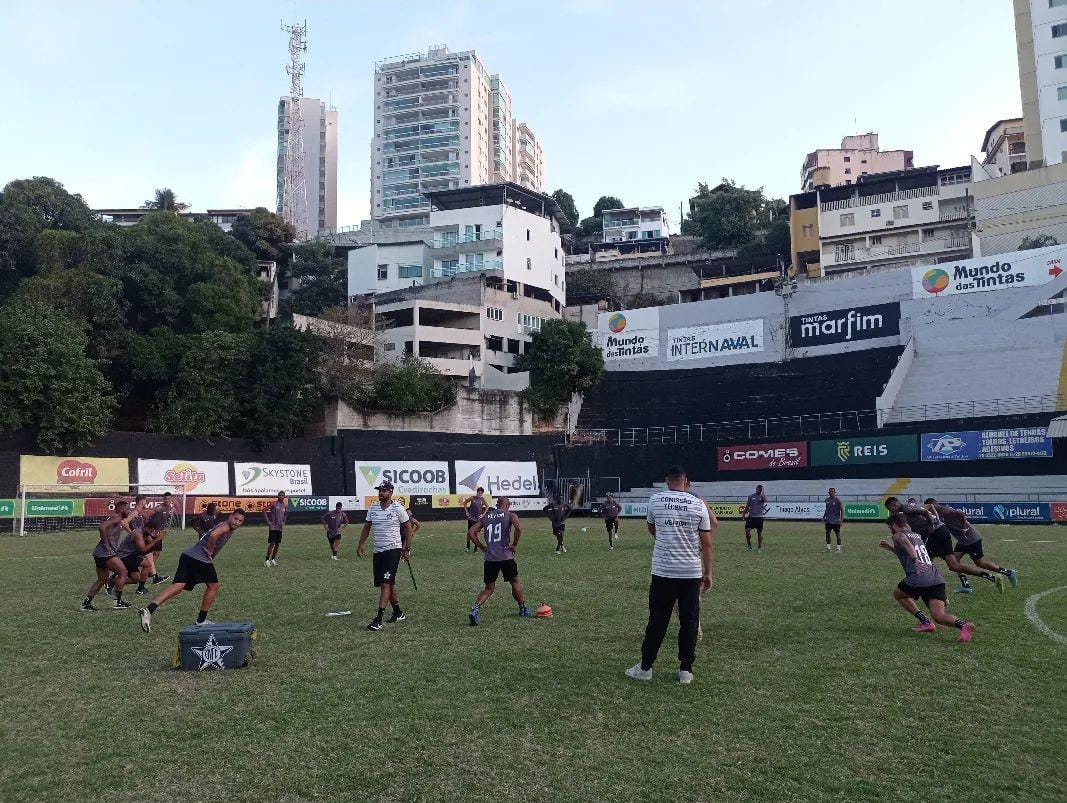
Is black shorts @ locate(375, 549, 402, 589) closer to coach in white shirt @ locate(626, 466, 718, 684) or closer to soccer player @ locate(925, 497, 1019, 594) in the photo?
coach in white shirt @ locate(626, 466, 718, 684)

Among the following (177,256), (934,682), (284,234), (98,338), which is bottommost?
(934,682)

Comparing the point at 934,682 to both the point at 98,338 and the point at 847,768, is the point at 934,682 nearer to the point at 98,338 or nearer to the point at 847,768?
the point at 847,768

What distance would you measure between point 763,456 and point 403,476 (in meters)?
19.9

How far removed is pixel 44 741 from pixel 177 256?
53.8m

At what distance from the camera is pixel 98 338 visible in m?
47.8

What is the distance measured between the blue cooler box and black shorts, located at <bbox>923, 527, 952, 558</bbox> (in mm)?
11310

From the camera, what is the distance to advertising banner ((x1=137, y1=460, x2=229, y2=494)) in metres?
38.5

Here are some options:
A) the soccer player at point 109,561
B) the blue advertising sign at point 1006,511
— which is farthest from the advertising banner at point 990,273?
the soccer player at point 109,561

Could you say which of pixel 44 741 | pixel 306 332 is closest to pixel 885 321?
pixel 306 332

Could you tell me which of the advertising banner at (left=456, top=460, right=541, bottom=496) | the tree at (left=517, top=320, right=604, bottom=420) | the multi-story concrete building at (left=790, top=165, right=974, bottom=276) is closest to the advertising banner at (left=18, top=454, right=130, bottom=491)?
the advertising banner at (left=456, top=460, right=541, bottom=496)

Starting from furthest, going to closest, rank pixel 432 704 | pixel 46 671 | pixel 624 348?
1. pixel 624 348
2. pixel 46 671
3. pixel 432 704

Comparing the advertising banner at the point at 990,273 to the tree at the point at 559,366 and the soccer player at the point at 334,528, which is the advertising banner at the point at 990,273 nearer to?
the tree at the point at 559,366

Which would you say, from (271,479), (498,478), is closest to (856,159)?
(498,478)

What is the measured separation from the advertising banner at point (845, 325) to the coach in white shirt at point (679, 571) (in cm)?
4986
